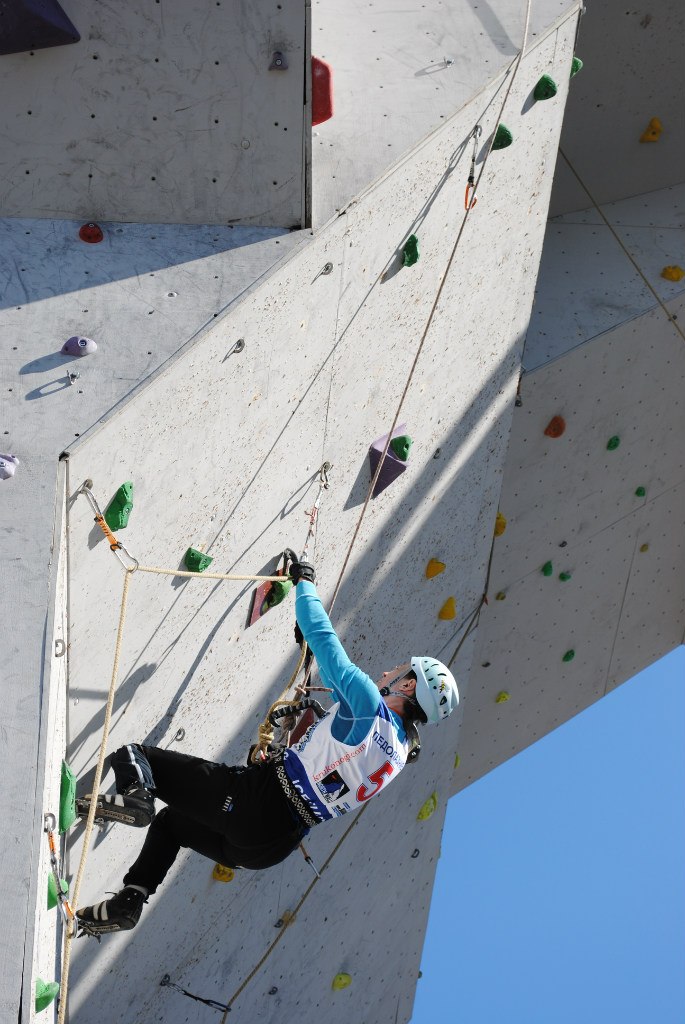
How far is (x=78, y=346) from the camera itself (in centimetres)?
262

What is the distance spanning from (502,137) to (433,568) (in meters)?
1.29

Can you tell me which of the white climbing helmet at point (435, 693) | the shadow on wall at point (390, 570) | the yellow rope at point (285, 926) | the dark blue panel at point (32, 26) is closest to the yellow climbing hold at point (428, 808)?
the yellow rope at point (285, 926)

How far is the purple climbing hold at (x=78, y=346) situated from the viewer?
2.62 metres

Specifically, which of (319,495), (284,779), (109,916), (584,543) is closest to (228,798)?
(284,779)

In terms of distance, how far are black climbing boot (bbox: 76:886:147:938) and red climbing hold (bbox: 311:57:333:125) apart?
6.30 feet

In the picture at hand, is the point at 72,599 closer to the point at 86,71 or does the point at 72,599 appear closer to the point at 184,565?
the point at 184,565

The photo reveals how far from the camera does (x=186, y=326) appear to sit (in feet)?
8.81

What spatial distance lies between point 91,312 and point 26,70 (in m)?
0.54

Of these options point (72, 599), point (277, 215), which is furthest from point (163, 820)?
point (277, 215)

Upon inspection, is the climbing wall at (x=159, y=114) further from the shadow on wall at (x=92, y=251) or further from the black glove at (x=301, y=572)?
the black glove at (x=301, y=572)

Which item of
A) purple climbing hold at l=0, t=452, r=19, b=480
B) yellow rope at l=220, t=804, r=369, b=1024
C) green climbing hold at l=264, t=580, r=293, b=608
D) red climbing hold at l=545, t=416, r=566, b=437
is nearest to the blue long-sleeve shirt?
green climbing hold at l=264, t=580, r=293, b=608

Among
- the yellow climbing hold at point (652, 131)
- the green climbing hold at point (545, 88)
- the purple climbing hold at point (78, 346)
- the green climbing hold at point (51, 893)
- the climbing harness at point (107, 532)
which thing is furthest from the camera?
the yellow climbing hold at point (652, 131)

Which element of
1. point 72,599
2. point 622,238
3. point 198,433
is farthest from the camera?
point 622,238

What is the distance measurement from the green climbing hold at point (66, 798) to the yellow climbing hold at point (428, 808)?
1.99 meters
